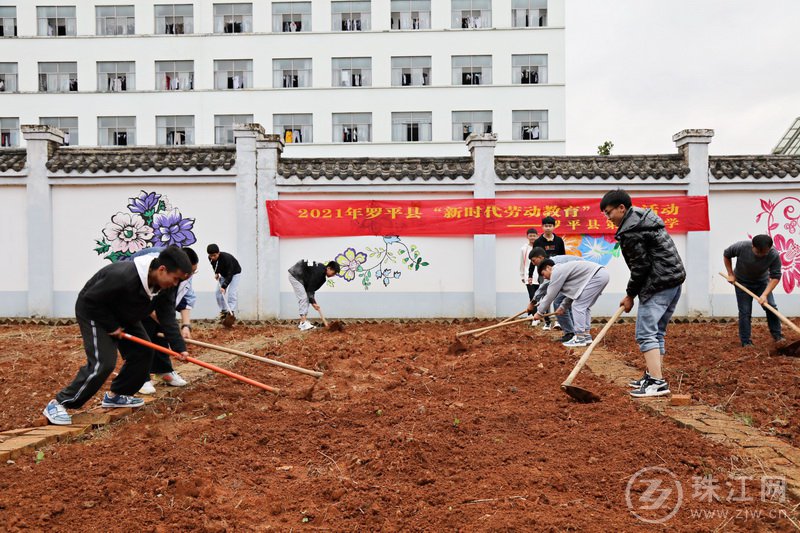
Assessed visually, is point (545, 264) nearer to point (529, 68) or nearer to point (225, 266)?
point (225, 266)

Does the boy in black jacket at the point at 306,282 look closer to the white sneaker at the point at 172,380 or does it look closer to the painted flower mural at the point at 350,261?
the painted flower mural at the point at 350,261

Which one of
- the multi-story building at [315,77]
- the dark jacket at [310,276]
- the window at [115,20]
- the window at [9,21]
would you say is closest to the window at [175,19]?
the multi-story building at [315,77]

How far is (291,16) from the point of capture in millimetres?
28188

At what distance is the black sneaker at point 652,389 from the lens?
5172 mm

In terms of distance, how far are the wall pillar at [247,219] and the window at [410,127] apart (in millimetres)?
16485

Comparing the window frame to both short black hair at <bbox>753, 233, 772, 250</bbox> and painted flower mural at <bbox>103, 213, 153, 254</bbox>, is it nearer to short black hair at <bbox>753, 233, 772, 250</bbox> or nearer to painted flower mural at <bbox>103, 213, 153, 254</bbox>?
painted flower mural at <bbox>103, 213, 153, 254</bbox>

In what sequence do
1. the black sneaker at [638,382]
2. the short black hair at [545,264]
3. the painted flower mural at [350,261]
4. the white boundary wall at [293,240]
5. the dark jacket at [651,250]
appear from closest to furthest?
the dark jacket at [651,250] → the black sneaker at [638,382] → the short black hair at [545,264] → the white boundary wall at [293,240] → the painted flower mural at [350,261]

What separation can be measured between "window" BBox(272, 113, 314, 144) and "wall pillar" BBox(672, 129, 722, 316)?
1882 cm

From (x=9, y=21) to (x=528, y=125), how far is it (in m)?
23.2

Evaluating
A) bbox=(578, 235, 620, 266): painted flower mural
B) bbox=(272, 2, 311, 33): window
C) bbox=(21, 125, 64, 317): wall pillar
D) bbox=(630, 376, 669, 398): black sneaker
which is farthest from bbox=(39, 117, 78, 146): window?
bbox=(630, 376, 669, 398): black sneaker

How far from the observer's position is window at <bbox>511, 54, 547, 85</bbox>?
2783 cm

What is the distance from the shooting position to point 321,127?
91.3ft

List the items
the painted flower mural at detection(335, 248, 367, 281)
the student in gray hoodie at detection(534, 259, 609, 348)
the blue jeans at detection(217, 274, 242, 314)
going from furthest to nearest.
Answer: the painted flower mural at detection(335, 248, 367, 281)
the blue jeans at detection(217, 274, 242, 314)
the student in gray hoodie at detection(534, 259, 609, 348)

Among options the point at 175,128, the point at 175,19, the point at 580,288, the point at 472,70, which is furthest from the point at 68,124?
the point at 580,288
